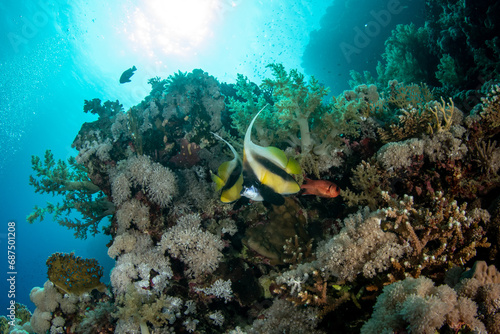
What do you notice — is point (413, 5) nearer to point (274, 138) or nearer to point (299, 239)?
point (274, 138)

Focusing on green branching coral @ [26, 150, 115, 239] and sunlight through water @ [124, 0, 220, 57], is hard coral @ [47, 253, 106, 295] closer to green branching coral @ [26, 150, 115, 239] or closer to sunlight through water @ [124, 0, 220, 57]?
green branching coral @ [26, 150, 115, 239]

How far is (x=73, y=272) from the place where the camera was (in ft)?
13.9

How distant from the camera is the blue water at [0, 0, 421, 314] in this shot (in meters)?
21.4

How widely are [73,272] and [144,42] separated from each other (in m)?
45.4

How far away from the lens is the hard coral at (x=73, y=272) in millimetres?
4215

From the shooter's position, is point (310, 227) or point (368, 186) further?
point (310, 227)

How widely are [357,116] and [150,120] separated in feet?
18.6

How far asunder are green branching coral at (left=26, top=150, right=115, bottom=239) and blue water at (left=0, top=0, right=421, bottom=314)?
20.3m

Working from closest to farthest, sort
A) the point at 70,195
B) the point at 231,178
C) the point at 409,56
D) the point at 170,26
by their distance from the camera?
the point at 231,178, the point at 70,195, the point at 409,56, the point at 170,26

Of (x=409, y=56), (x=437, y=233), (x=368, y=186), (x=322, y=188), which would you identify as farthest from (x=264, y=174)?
(x=409, y=56)

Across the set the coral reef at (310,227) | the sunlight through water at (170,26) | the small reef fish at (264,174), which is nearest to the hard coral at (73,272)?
the coral reef at (310,227)

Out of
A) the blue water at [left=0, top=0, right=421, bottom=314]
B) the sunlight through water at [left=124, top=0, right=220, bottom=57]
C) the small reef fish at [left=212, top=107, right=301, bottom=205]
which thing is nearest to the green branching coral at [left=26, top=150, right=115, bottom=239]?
the small reef fish at [left=212, top=107, right=301, bottom=205]

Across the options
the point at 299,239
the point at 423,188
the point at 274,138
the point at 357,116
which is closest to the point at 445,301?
the point at 423,188

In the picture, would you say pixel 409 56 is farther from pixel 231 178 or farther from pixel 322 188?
pixel 231 178
